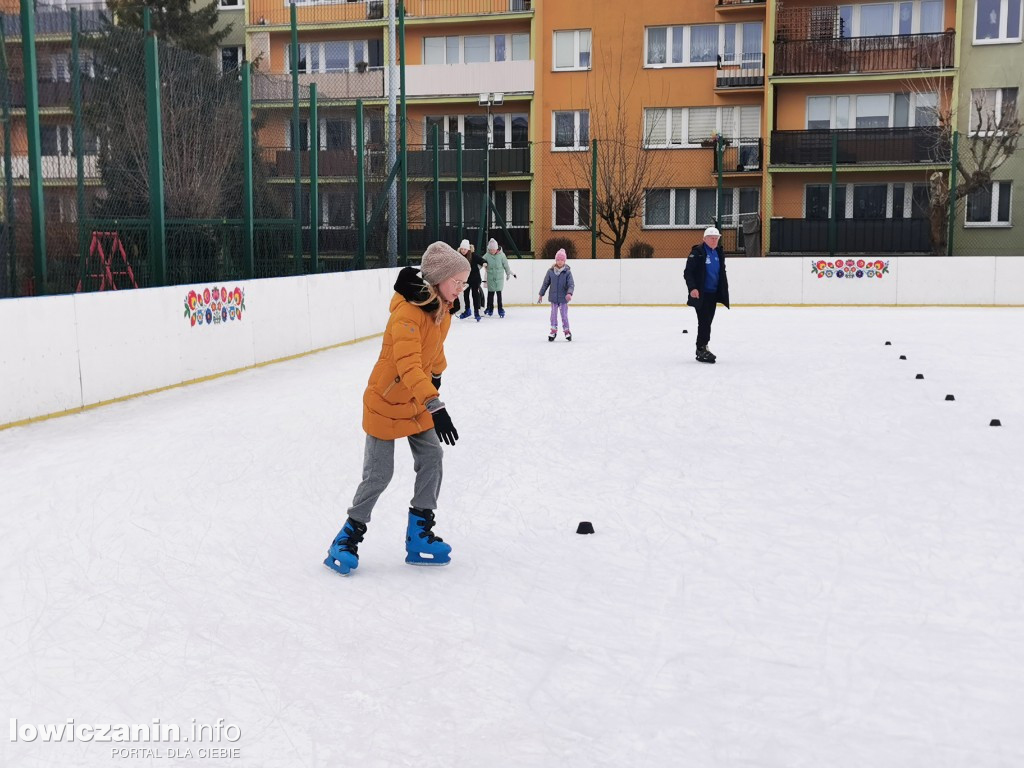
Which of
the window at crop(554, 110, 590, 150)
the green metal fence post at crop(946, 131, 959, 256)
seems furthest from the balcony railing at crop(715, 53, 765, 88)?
the green metal fence post at crop(946, 131, 959, 256)

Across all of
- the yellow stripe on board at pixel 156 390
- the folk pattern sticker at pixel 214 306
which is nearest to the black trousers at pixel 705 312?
the yellow stripe on board at pixel 156 390

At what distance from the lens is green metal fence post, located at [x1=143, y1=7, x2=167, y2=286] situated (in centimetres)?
1246

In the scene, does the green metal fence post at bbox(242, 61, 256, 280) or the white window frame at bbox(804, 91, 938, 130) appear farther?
the white window frame at bbox(804, 91, 938, 130)

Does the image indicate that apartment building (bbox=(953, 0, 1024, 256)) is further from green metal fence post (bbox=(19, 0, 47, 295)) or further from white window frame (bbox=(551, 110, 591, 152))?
green metal fence post (bbox=(19, 0, 47, 295))

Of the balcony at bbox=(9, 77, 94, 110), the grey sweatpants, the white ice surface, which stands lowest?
the white ice surface

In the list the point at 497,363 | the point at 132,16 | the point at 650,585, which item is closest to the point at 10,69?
the point at 497,363

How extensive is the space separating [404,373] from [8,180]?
673 centimetres

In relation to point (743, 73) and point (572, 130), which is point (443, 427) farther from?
point (572, 130)

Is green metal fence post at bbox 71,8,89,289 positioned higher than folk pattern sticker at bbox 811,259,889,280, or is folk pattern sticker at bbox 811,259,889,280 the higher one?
green metal fence post at bbox 71,8,89,289

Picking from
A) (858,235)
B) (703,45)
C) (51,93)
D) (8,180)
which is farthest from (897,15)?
(8,180)

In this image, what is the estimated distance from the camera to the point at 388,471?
5.21 metres

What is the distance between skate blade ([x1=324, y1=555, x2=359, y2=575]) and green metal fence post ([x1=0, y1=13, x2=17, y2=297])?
6.16 m

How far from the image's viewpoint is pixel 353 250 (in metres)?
18.9

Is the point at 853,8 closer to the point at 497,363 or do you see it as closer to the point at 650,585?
the point at 497,363
